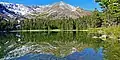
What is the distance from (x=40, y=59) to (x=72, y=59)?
118 inches

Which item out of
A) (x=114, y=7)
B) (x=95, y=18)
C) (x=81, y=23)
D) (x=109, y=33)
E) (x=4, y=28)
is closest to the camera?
(x=109, y=33)

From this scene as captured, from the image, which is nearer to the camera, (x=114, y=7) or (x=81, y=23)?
(x=114, y=7)

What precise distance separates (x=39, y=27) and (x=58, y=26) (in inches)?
567

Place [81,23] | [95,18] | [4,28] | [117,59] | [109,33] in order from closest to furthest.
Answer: [117,59] < [109,33] < [95,18] < [4,28] < [81,23]

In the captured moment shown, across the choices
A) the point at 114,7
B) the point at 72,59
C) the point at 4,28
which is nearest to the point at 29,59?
the point at 72,59

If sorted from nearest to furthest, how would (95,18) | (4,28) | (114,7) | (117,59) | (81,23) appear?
(117,59) → (114,7) → (95,18) → (4,28) → (81,23)

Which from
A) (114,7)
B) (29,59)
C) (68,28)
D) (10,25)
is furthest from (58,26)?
(29,59)

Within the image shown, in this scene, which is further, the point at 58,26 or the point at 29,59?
the point at 58,26

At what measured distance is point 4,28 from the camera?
176750 mm

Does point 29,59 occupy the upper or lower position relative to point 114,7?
lower

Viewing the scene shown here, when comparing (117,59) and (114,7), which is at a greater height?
(114,7)

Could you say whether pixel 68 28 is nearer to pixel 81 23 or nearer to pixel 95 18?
pixel 81 23

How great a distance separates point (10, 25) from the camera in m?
191

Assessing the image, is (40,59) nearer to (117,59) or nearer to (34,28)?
(117,59)
